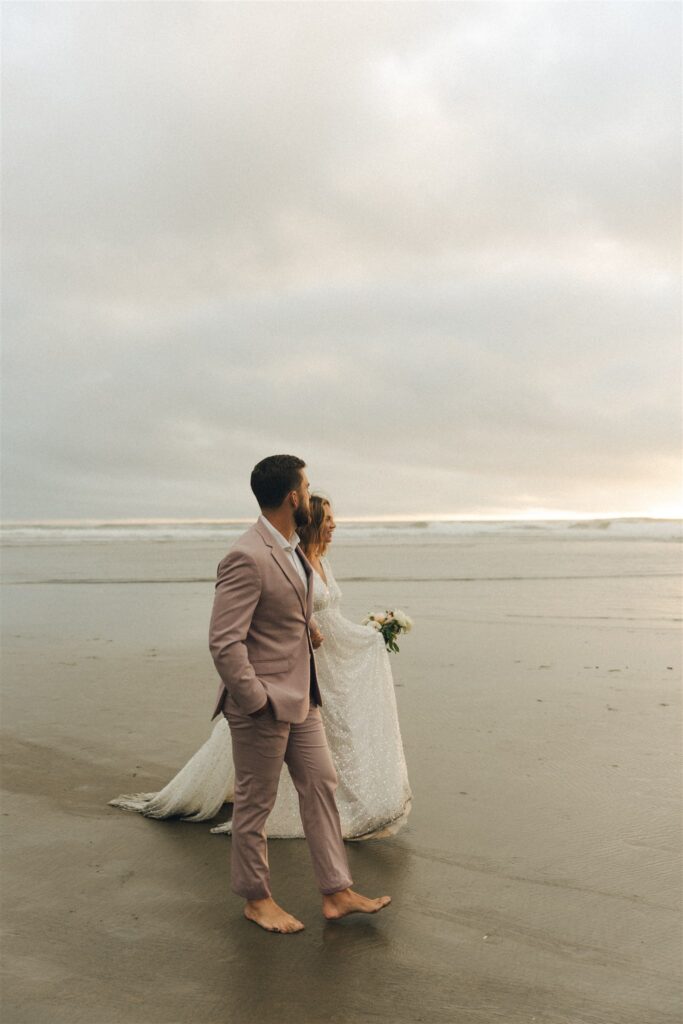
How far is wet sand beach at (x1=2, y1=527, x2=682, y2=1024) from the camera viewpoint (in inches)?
133

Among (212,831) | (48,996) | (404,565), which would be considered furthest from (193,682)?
(404,565)

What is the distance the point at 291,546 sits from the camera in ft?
13.4

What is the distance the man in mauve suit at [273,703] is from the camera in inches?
152

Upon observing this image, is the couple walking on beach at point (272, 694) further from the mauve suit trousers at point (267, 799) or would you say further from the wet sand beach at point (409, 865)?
the wet sand beach at point (409, 865)

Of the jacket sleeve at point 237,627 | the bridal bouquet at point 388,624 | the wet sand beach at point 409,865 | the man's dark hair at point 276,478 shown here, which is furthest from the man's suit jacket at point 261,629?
the bridal bouquet at point 388,624

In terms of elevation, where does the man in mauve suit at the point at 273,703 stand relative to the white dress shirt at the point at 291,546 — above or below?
below

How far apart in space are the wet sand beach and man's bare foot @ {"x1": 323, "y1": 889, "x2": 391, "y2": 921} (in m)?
0.07

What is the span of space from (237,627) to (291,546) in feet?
1.66

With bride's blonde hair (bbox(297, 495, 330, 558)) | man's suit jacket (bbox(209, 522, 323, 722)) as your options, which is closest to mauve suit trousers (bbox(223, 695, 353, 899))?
man's suit jacket (bbox(209, 522, 323, 722))

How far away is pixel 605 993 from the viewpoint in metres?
3.37

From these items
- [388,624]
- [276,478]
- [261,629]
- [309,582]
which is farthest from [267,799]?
[388,624]

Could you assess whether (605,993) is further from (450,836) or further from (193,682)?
(193,682)

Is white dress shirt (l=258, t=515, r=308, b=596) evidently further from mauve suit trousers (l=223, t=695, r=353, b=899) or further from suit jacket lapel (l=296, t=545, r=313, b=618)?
mauve suit trousers (l=223, t=695, r=353, b=899)

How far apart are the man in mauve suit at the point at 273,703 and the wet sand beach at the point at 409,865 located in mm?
181
